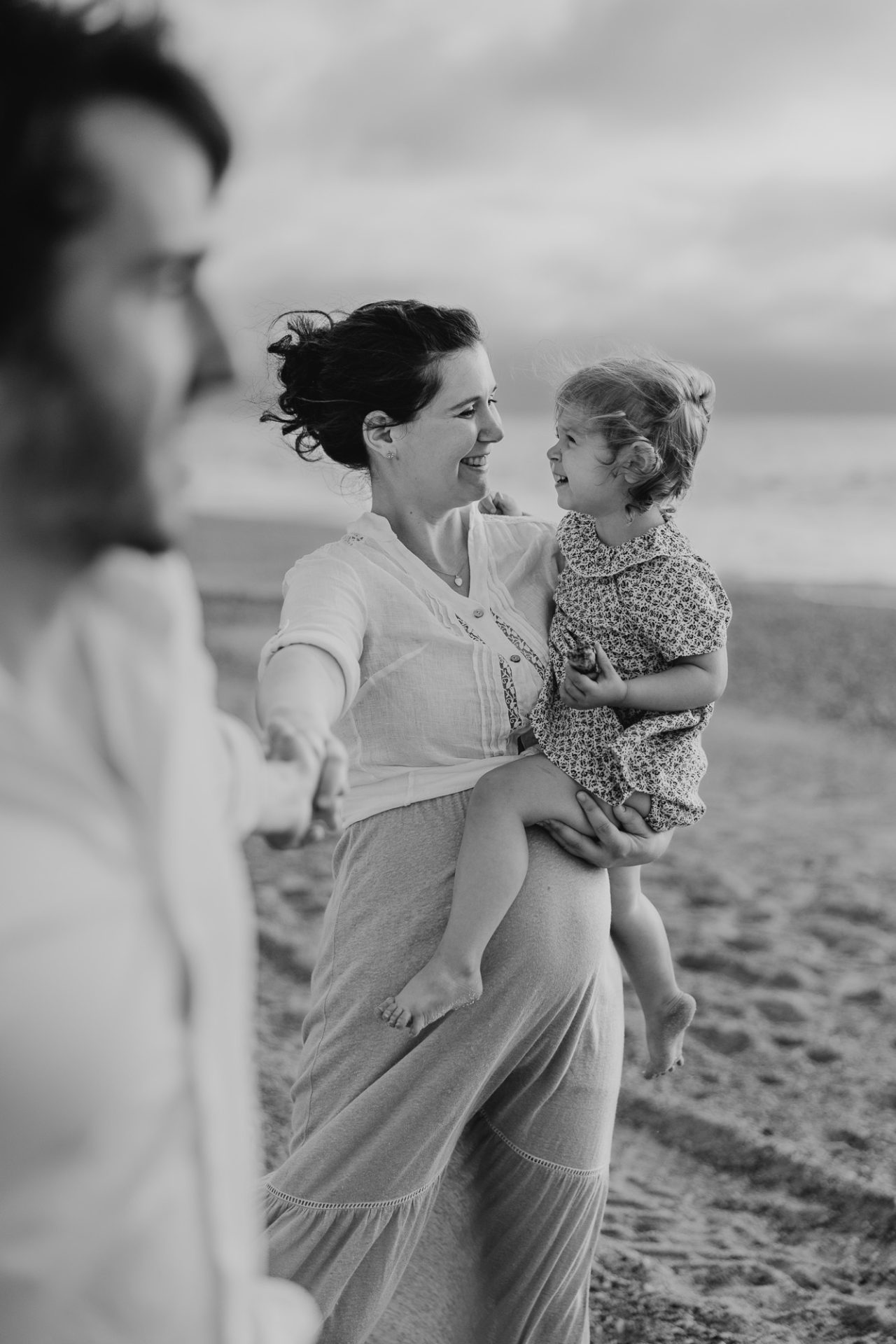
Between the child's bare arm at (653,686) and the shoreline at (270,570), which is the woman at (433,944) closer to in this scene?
the child's bare arm at (653,686)

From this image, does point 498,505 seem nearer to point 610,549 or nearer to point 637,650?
point 610,549

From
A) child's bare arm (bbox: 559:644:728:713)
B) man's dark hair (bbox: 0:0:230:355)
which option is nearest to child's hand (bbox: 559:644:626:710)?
child's bare arm (bbox: 559:644:728:713)

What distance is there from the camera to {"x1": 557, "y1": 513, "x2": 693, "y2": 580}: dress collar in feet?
8.46

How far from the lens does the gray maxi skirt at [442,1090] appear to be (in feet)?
7.75

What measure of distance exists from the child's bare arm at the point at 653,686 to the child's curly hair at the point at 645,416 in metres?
0.34

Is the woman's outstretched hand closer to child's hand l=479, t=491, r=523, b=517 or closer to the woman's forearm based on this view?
the woman's forearm

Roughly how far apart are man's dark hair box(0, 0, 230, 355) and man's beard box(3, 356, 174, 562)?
46 mm

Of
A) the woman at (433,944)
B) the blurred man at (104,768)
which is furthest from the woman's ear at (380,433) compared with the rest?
the blurred man at (104,768)

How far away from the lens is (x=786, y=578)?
52.7 ft

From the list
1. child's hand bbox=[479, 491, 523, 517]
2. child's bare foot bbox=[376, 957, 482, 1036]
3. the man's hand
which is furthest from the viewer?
child's hand bbox=[479, 491, 523, 517]

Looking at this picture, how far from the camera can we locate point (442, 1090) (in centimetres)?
236

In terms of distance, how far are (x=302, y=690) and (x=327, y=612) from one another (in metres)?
0.35

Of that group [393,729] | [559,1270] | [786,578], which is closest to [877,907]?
[559,1270]

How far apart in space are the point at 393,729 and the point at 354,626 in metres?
0.21
